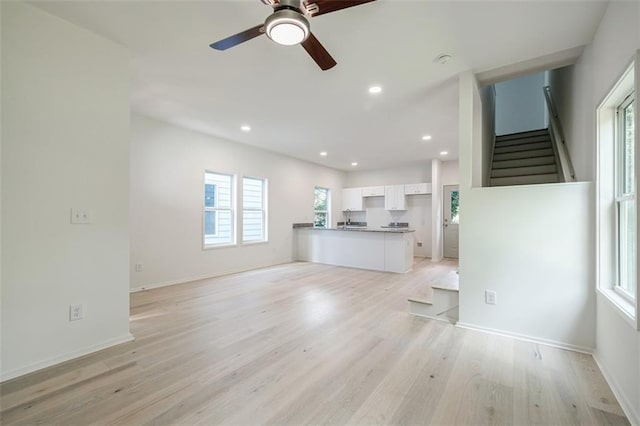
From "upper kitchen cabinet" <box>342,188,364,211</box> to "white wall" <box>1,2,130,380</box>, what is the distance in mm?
6798

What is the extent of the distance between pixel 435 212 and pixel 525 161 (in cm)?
285

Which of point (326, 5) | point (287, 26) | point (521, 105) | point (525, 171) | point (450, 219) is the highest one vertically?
point (521, 105)

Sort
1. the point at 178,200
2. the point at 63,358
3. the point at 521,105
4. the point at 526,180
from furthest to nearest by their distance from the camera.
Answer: the point at 521,105, the point at 178,200, the point at 526,180, the point at 63,358

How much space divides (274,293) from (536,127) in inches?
264

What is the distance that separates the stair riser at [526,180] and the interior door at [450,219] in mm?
3094

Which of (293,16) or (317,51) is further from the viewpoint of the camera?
(317,51)

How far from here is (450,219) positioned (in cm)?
754

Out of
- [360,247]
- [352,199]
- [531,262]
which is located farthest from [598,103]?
[352,199]

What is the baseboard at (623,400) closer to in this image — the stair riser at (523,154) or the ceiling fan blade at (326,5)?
the ceiling fan blade at (326,5)

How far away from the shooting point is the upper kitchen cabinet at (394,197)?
25.8 ft

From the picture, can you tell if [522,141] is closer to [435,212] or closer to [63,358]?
[435,212]

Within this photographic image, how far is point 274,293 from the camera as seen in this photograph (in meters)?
4.11

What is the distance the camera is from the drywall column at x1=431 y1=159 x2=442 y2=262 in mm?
7070

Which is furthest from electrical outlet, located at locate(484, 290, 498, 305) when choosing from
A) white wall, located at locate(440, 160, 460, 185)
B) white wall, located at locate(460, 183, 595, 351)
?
white wall, located at locate(440, 160, 460, 185)
